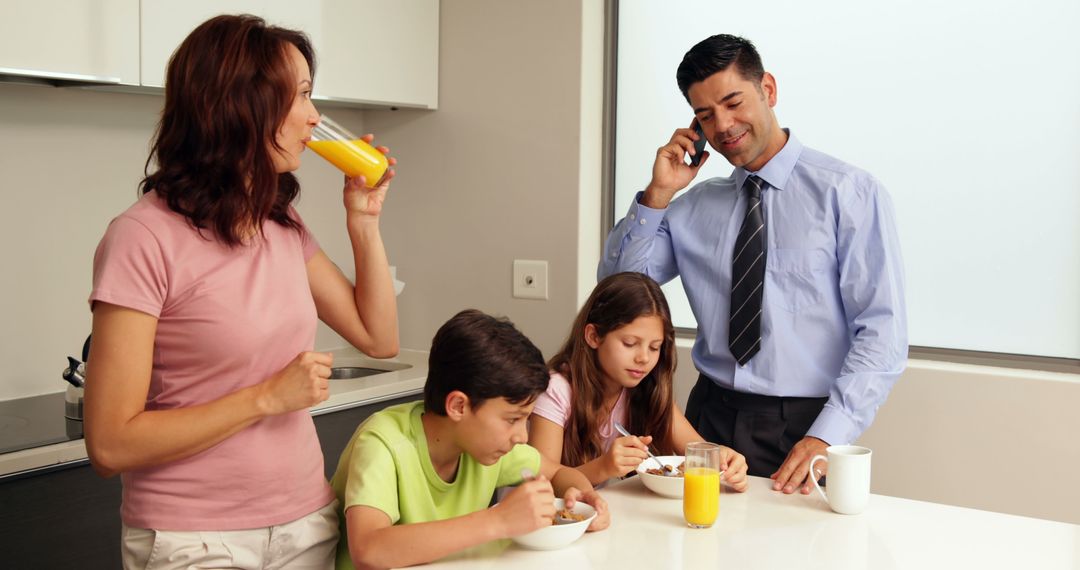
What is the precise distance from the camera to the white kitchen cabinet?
238 cm

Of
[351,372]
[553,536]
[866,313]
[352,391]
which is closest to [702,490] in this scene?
[553,536]

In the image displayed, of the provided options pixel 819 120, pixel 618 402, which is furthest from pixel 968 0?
pixel 618 402

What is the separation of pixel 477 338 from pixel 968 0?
1801 mm

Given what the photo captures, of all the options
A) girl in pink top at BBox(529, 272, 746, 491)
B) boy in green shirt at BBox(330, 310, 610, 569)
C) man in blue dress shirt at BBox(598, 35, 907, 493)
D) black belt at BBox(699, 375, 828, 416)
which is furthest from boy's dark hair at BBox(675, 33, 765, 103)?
boy in green shirt at BBox(330, 310, 610, 569)

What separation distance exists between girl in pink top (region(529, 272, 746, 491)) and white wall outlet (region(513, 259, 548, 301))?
0.96 meters

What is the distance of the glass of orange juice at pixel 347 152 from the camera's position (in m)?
1.59

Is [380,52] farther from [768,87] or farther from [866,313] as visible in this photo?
[866,313]

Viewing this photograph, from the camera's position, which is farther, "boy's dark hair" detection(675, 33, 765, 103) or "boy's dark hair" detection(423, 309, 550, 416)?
"boy's dark hair" detection(675, 33, 765, 103)

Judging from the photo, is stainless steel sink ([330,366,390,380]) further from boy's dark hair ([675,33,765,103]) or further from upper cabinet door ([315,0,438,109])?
boy's dark hair ([675,33,765,103])

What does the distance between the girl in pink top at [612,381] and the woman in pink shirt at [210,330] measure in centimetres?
71

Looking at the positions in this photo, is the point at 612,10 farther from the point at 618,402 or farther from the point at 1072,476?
the point at 1072,476

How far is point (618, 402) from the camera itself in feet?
7.02

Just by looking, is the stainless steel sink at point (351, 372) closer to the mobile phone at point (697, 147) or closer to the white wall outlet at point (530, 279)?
the white wall outlet at point (530, 279)

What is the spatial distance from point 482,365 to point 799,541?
55 centimetres
